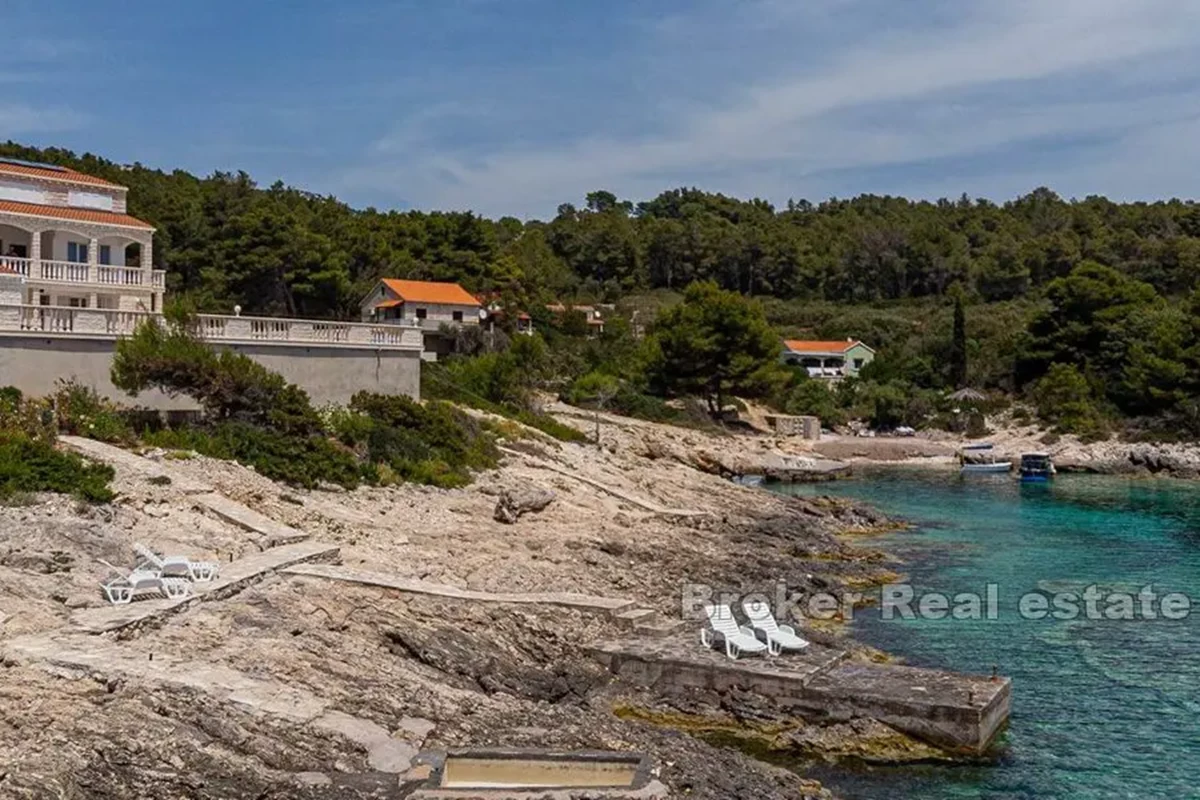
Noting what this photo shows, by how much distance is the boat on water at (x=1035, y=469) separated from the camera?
57594 millimetres

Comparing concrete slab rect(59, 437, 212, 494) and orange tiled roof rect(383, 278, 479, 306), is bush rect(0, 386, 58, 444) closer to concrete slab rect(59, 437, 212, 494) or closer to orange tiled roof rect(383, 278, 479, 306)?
concrete slab rect(59, 437, 212, 494)

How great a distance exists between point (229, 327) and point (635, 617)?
55.1 ft

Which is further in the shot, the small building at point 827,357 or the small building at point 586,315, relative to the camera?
the small building at point 827,357

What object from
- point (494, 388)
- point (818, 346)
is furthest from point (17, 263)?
point (818, 346)

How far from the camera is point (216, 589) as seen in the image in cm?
1845

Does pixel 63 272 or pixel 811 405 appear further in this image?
pixel 811 405

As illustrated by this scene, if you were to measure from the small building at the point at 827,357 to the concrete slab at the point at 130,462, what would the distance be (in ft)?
217

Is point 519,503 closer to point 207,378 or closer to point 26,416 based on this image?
point 207,378

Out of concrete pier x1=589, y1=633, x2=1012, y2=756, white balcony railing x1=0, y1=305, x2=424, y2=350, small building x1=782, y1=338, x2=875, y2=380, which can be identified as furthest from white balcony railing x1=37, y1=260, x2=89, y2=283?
small building x1=782, y1=338, x2=875, y2=380

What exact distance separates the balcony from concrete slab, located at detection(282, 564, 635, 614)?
52.7 ft

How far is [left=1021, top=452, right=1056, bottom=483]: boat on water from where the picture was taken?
57594mm

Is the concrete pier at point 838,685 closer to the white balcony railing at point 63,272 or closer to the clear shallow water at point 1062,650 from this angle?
the clear shallow water at point 1062,650

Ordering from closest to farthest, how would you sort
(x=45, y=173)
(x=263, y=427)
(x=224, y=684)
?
(x=224, y=684) → (x=263, y=427) → (x=45, y=173)

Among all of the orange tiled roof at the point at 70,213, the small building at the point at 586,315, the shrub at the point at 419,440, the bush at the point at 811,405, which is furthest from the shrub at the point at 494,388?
the small building at the point at 586,315
